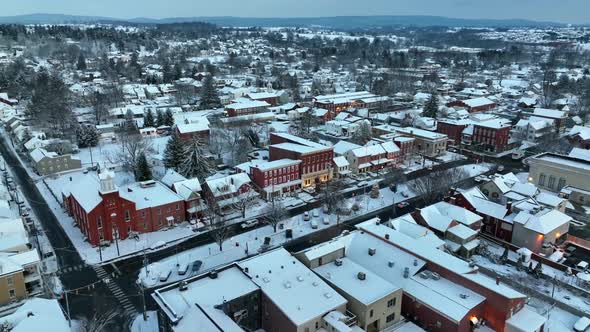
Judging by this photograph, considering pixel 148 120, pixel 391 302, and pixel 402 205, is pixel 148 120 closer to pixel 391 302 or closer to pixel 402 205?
pixel 402 205

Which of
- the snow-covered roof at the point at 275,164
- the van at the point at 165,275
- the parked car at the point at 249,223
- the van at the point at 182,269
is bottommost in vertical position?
the parked car at the point at 249,223

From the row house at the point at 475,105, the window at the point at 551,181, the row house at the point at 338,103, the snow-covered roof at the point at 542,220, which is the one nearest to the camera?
the snow-covered roof at the point at 542,220

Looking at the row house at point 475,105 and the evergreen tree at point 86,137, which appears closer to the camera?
the evergreen tree at point 86,137

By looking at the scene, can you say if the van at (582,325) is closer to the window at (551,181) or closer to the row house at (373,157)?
the window at (551,181)

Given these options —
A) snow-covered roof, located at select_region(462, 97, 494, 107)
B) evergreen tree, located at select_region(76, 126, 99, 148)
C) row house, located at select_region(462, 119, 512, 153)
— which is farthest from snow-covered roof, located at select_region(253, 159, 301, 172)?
snow-covered roof, located at select_region(462, 97, 494, 107)

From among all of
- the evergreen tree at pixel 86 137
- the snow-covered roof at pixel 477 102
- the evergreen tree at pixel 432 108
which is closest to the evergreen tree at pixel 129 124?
the evergreen tree at pixel 86 137

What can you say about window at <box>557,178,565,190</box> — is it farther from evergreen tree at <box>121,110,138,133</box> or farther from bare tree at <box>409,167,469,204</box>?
evergreen tree at <box>121,110,138,133</box>

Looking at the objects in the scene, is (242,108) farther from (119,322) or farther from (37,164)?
(119,322)
